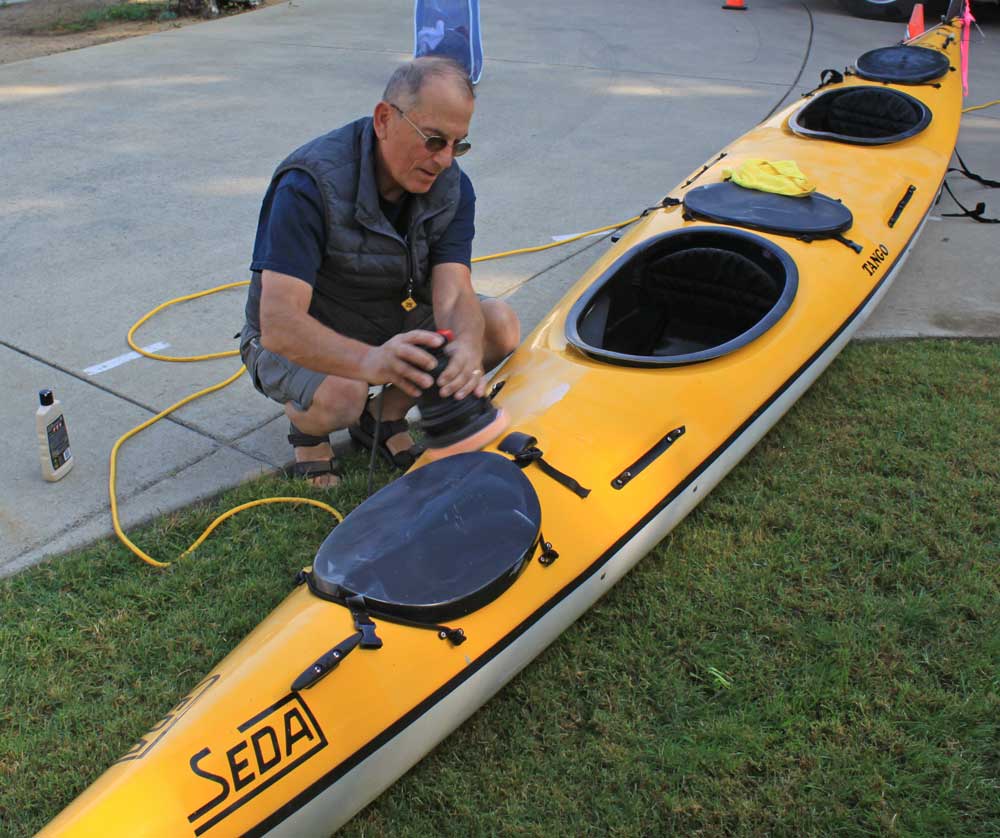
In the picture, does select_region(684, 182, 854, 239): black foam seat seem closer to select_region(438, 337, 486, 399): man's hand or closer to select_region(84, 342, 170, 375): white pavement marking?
select_region(438, 337, 486, 399): man's hand

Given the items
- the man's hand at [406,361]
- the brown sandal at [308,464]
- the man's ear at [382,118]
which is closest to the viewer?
the man's hand at [406,361]

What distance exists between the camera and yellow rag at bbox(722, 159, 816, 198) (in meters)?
3.57

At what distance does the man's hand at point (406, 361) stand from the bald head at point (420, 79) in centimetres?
59

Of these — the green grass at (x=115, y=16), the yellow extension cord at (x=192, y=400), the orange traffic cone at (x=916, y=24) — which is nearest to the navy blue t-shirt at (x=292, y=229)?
the yellow extension cord at (x=192, y=400)

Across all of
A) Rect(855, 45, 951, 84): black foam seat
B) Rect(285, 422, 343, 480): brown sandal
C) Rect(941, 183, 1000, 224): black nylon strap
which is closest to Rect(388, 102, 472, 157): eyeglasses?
Rect(285, 422, 343, 480): brown sandal

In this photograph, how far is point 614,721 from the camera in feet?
7.34

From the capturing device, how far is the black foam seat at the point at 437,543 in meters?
2.05

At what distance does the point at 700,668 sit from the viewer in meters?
2.38

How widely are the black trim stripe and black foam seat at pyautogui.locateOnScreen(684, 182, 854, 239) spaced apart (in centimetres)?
53

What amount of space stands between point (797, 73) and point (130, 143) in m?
5.12

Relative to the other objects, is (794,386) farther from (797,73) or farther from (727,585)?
(797,73)

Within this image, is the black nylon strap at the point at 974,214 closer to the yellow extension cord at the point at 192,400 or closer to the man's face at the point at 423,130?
the yellow extension cord at the point at 192,400

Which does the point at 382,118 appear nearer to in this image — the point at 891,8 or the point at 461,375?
the point at 461,375

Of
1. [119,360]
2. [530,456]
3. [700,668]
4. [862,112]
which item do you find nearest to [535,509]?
[530,456]
